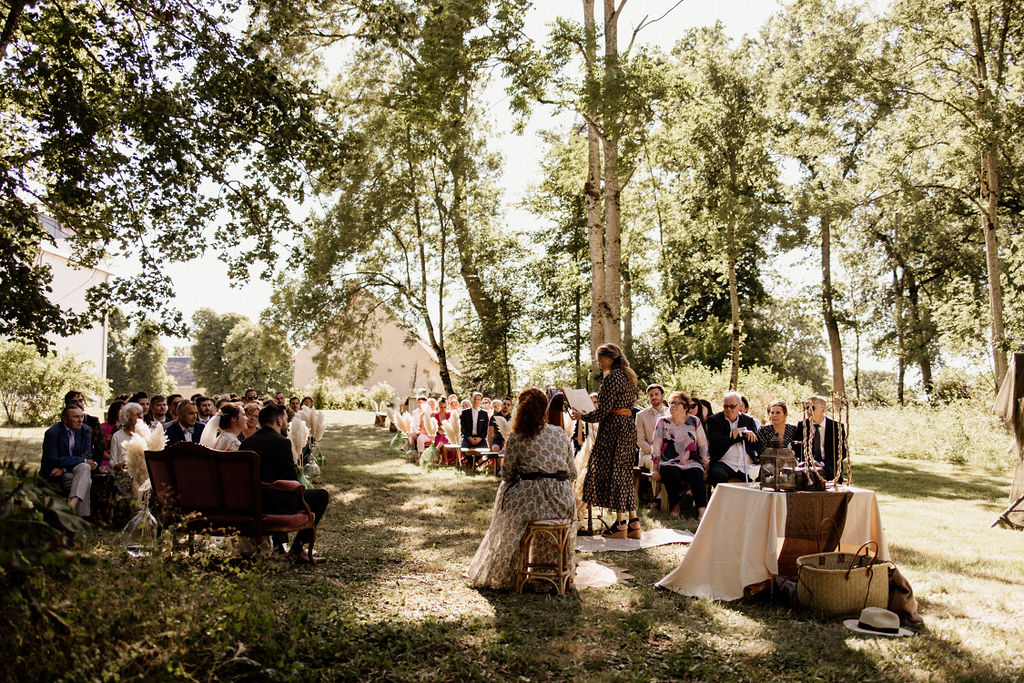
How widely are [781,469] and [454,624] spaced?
297 centimetres

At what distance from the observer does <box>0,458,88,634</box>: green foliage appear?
318 cm

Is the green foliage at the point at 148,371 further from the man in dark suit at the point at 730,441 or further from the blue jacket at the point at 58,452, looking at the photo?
the man in dark suit at the point at 730,441

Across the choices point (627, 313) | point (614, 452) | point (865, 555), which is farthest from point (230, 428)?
point (627, 313)

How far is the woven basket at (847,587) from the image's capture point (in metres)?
6.21

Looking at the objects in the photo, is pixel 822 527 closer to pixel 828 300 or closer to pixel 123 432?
pixel 123 432

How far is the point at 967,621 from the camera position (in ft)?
20.1

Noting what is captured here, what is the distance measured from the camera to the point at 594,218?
623 inches

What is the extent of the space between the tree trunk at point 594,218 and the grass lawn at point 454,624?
262 inches

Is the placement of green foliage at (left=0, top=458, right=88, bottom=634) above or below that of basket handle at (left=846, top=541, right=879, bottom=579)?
above

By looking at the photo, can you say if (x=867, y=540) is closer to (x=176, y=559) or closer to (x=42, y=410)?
(x=176, y=559)

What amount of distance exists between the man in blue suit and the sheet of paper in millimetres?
5428

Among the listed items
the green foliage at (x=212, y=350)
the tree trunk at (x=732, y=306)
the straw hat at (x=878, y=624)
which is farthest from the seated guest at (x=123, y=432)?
the green foliage at (x=212, y=350)

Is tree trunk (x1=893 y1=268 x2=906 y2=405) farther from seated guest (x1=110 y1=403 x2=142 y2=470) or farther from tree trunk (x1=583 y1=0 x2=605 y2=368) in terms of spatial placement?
seated guest (x1=110 y1=403 x2=142 y2=470)

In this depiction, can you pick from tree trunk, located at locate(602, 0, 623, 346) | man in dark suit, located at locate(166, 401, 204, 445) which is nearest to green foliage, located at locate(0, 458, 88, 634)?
man in dark suit, located at locate(166, 401, 204, 445)
